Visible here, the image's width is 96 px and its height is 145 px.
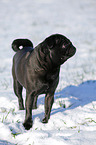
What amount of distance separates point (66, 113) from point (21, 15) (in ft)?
44.7

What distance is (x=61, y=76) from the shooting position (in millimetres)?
5895

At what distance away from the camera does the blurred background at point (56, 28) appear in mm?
6277

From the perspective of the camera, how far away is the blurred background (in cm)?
628

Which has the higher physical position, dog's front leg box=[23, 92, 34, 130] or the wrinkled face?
the wrinkled face

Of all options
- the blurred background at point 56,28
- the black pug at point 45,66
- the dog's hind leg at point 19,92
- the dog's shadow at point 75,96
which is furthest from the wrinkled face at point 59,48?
the blurred background at point 56,28

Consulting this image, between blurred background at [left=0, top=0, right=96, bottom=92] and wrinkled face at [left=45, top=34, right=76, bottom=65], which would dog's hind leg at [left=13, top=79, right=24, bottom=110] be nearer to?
blurred background at [left=0, top=0, right=96, bottom=92]

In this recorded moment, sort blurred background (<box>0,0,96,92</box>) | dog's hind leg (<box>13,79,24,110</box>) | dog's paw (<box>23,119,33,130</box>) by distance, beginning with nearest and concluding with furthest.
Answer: dog's paw (<box>23,119,33,130</box>), dog's hind leg (<box>13,79,24,110</box>), blurred background (<box>0,0,96,92</box>)

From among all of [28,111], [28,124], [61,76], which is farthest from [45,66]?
[61,76]

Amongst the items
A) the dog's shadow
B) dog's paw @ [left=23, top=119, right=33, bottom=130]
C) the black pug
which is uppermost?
the black pug

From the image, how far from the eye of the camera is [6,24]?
1396 centimetres

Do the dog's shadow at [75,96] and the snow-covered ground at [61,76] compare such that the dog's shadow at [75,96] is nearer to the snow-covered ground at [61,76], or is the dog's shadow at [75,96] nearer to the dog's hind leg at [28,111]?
the snow-covered ground at [61,76]

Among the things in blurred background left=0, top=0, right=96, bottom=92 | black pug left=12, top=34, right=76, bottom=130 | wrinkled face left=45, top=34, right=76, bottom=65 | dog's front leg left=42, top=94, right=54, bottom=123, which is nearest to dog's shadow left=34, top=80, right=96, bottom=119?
dog's front leg left=42, top=94, right=54, bottom=123

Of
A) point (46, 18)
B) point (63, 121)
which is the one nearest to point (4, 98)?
point (63, 121)

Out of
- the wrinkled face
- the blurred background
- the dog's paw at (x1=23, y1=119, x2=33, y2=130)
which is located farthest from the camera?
the blurred background
